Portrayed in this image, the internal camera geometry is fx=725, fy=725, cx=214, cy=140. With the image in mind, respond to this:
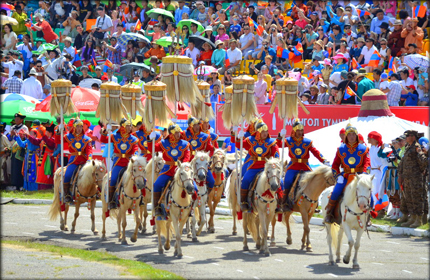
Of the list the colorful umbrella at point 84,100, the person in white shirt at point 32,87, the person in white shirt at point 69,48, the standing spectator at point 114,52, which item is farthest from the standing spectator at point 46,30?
the colorful umbrella at point 84,100

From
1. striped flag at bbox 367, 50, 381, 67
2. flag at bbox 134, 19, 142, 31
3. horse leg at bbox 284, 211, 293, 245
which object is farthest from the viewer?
flag at bbox 134, 19, 142, 31

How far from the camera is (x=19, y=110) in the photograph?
23500 millimetres

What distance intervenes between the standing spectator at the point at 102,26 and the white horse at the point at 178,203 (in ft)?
55.3

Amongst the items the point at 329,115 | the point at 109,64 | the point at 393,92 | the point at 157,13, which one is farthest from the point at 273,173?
the point at 157,13

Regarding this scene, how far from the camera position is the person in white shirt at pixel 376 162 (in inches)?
682

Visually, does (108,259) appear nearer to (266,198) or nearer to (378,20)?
(266,198)

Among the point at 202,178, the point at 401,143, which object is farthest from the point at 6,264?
the point at 401,143

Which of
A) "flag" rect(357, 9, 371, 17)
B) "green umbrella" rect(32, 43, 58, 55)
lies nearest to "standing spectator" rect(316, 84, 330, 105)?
"flag" rect(357, 9, 371, 17)

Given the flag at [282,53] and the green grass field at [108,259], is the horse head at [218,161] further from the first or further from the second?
the flag at [282,53]

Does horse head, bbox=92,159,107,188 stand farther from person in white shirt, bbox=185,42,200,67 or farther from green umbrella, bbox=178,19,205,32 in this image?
green umbrella, bbox=178,19,205,32

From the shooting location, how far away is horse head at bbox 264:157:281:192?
43.8 feet

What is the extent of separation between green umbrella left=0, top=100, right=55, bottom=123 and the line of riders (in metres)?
5.70

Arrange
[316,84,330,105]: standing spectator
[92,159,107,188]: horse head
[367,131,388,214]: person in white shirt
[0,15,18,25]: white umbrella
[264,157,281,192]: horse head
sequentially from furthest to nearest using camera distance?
[0,15,18,25]: white umbrella < [316,84,330,105]: standing spectator < [367,131,388,214]: person in white shirt < [92,159,107,188]: horse head < [264,157,281,192]: horse head

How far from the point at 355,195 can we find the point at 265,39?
1356 centimetres
